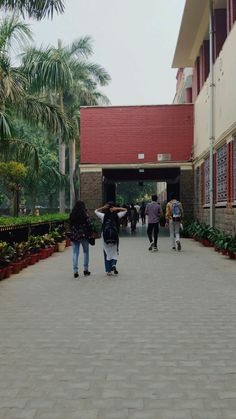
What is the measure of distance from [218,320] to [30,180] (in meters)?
23.1

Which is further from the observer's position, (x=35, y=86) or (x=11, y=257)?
(x=35, y=86)

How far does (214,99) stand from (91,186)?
26.1 ft

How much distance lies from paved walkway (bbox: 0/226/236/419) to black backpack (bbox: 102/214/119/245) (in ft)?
2.72

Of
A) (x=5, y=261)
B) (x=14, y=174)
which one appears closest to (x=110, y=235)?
(x=5, y=261)

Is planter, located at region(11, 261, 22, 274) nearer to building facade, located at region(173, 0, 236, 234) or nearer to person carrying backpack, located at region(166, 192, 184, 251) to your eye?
person carrying backpack, located at region(166, 192, 184, 251)

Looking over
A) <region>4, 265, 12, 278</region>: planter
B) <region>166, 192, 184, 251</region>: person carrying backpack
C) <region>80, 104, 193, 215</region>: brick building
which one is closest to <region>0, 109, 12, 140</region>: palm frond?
<region>166, 192, 184, 251</region>: person carrying backpack

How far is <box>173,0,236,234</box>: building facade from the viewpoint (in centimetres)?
1566

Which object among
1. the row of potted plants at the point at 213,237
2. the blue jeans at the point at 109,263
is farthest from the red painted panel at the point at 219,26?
the blue jeans at the point at 109,263

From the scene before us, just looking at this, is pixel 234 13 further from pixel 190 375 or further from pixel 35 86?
pixel 190 375

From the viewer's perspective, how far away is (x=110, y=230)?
10594 millimetres

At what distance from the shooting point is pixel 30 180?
1126 inches

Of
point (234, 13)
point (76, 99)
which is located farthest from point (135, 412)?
point (76, 99)

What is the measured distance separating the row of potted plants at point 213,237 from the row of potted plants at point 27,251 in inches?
187

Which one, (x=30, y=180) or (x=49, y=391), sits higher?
(x=30, y=180)
